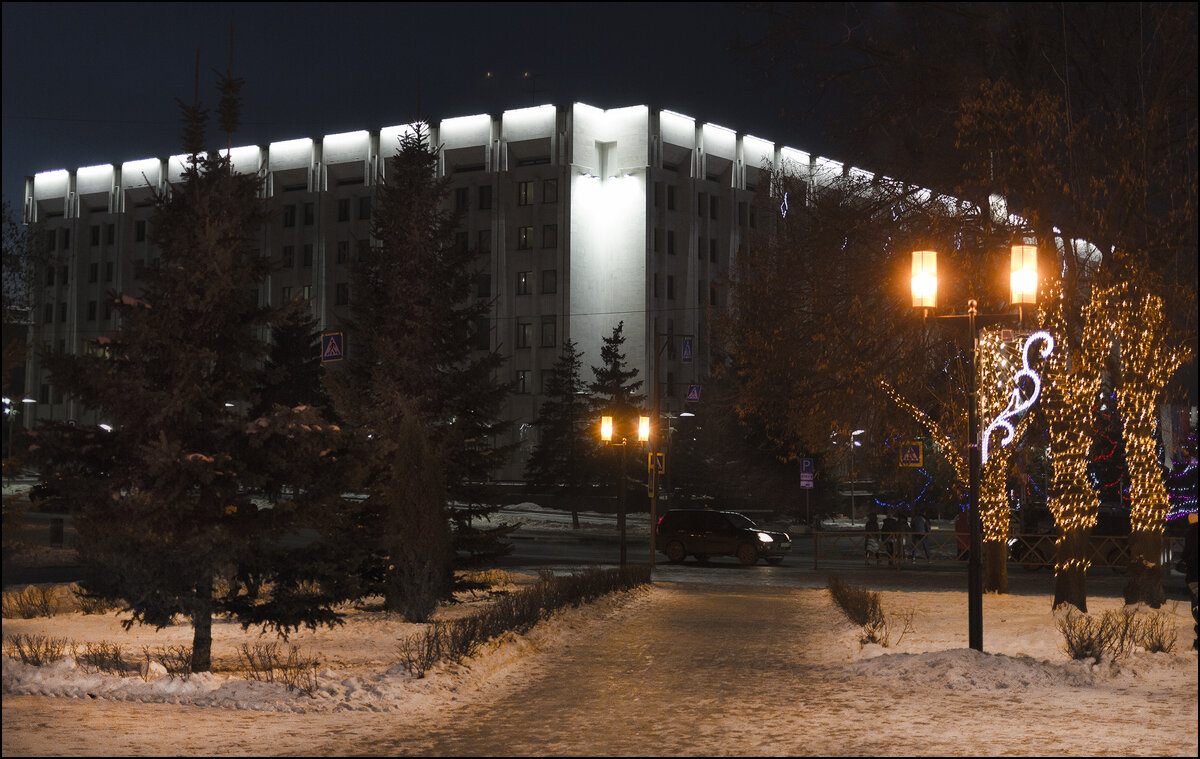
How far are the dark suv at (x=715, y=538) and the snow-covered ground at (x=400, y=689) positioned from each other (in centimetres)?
1814

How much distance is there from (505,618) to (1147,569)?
10.0 m

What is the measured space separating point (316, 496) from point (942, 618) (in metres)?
10.2

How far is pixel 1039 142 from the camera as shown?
58.2ft

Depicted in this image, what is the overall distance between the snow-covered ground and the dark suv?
18143 millimetres

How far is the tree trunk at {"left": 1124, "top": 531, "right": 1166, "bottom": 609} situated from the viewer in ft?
59.5

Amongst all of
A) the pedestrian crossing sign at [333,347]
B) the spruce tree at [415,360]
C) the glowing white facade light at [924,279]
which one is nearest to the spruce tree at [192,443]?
the spruce tree at [415,360]

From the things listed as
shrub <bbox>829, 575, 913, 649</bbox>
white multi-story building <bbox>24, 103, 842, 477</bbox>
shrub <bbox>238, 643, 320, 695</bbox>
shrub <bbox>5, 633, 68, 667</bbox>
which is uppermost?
white multi-story building <bbox>24, 103, 842, 477</bbox>

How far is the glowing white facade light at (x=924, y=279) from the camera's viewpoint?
47.0 feet

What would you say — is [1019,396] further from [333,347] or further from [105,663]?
[105,663]

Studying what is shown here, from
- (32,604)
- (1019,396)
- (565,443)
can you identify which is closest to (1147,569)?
(1019,396)

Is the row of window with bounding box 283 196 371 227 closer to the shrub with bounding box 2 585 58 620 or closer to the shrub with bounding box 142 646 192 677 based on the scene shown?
the shrub with bounding box 2 585 58 620

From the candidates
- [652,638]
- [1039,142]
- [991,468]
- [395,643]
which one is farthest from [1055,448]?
[395,643]

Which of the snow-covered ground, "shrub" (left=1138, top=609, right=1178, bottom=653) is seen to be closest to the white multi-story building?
the snow-covered ground

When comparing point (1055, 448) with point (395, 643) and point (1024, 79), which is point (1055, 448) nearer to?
point (1024, 79)
